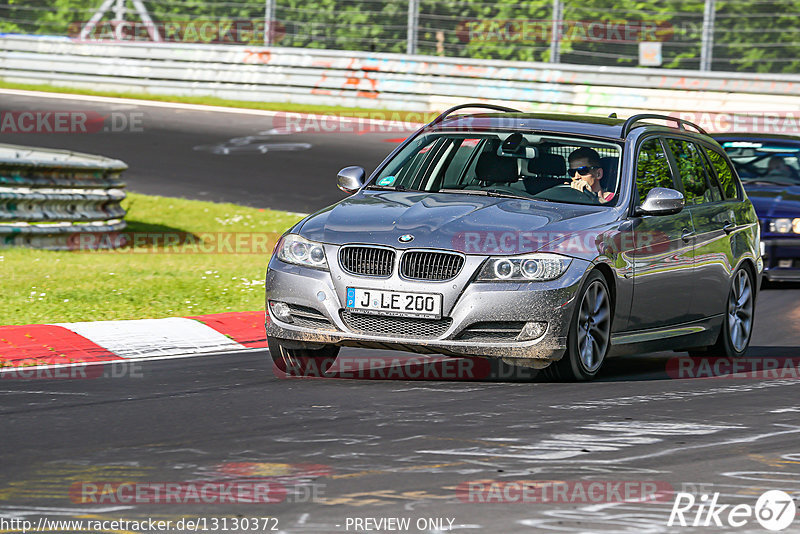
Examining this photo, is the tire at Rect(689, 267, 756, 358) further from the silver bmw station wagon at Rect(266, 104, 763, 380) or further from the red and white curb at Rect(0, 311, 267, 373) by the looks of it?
the red and white curb at Rect(0, 311, 267, 373)

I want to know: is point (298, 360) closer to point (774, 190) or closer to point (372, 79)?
point (774, 190)

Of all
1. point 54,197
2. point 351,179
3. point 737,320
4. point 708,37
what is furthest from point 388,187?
point 708,37

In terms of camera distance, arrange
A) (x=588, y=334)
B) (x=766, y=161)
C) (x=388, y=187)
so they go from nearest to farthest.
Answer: (x=588, y=334) → (x=388, y=187) → (x=766, y=161)

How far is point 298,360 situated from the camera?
361 inches

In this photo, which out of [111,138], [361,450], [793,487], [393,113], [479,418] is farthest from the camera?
[393,113]

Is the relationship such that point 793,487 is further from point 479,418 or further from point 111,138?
point 111,138

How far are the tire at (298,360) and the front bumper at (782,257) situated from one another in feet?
25.0

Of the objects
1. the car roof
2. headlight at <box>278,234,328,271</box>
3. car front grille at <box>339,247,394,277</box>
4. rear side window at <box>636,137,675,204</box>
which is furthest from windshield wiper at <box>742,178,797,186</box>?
car front grille at <box>339,247,394,277</box>

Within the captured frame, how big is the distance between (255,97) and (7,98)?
4.98 meters

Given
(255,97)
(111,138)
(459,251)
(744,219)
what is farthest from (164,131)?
(459,251)

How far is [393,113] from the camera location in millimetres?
29547

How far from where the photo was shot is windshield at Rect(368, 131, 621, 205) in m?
9.55

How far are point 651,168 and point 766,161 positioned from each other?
6.84 m

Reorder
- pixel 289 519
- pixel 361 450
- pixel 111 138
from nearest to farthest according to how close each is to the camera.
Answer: pixel 289 519 < pixel 361 450 < pixel 111 138
